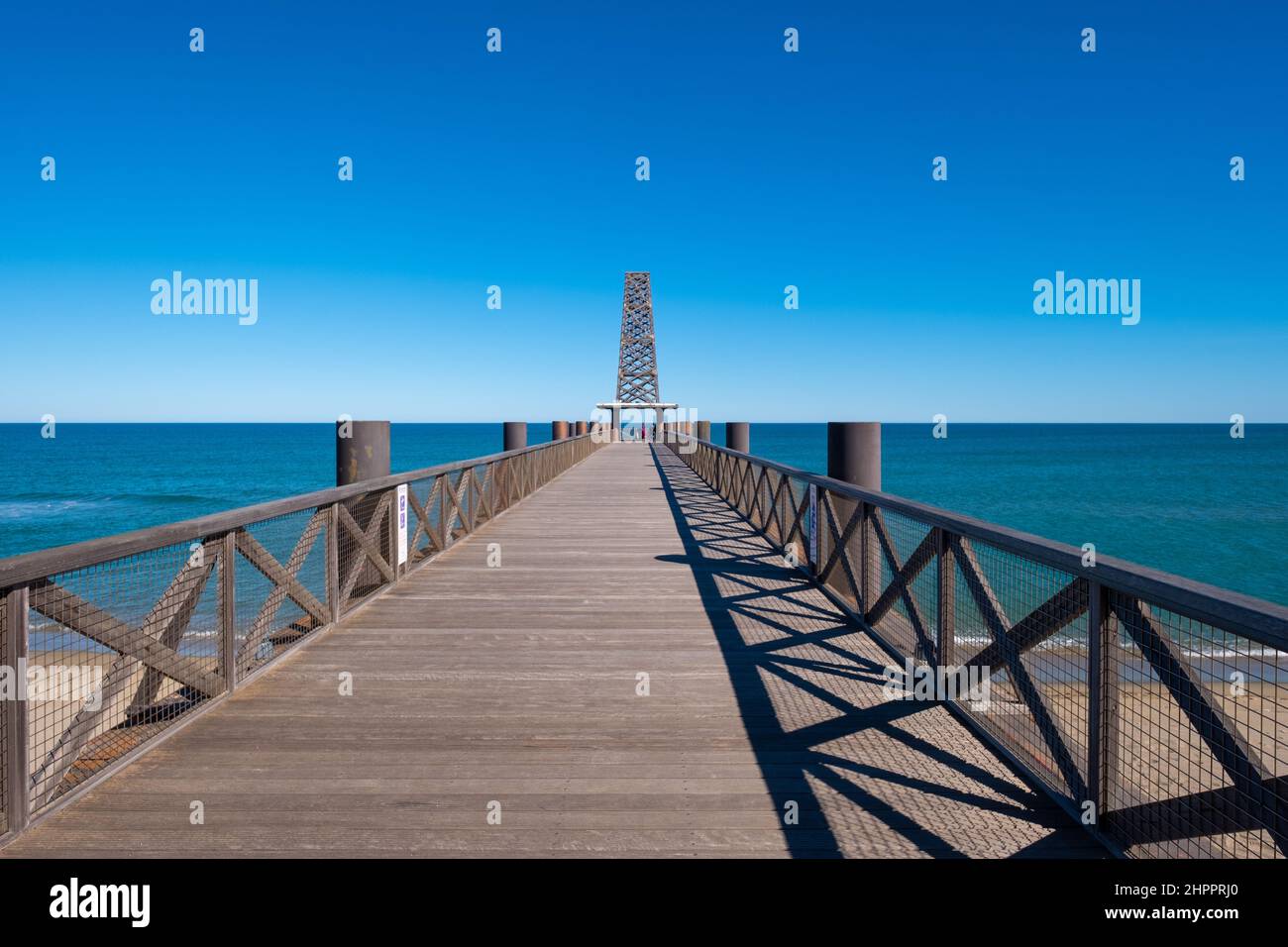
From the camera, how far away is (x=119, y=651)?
10.7 feet

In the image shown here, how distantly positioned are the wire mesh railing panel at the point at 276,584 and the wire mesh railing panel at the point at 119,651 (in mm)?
221

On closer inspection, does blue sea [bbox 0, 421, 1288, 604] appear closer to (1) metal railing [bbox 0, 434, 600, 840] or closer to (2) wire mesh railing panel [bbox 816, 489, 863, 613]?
(2) wire mesh railing panel [bbox 816, 489, 863, 613]

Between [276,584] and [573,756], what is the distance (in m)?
2.22

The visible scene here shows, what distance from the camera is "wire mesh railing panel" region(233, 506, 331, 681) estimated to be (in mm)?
4391

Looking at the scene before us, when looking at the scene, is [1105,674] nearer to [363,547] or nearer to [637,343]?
[363,547]

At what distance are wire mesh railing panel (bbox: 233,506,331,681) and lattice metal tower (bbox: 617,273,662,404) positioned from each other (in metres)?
60.8

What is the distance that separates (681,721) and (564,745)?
61 cm

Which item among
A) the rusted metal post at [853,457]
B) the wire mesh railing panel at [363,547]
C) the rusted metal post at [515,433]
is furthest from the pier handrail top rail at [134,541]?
the rusted metal post at [515,433]

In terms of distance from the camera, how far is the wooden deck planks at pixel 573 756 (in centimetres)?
276

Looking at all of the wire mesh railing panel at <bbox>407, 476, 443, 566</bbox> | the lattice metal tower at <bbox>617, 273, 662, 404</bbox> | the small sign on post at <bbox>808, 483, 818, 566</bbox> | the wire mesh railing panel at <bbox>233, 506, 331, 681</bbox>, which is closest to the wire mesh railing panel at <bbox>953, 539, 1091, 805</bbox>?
the small sign on post at <bbox>808, 483, 818, 566</bbox>

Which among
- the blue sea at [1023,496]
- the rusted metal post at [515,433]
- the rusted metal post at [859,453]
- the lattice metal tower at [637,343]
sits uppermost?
the lattice metal tower at [637,343]

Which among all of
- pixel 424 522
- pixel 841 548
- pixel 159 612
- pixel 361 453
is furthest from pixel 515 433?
pixel 159 612
